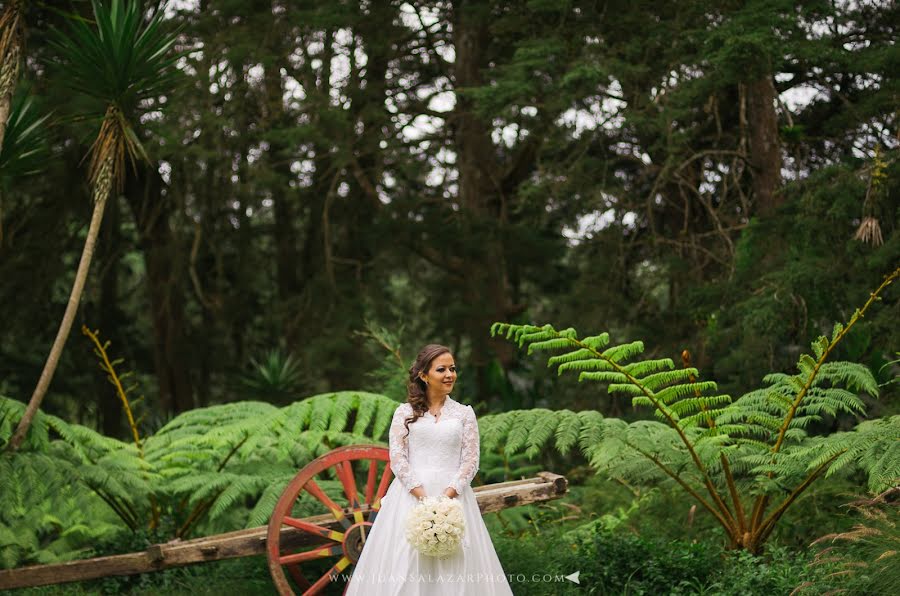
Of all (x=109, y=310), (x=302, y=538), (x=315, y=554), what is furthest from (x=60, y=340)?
(x=109, y=310)

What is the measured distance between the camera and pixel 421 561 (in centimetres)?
439

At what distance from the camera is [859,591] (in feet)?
15.4

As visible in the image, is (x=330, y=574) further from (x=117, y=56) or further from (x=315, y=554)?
(x=117, y=56)

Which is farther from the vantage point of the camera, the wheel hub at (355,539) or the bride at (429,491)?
the wheel hub at (355,539)

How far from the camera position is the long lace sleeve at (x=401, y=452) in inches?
179

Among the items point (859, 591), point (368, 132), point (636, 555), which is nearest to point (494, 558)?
point (636, 555)

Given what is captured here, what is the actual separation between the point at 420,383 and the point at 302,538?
1368 mm

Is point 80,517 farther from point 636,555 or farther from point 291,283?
point 291,283

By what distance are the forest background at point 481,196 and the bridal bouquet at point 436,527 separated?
345cm

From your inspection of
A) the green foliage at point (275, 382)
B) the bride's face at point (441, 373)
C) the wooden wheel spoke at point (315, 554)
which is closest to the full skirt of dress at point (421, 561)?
the bride's face at point (441, 373)

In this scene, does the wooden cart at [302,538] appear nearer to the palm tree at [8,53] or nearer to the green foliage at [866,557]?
the green foliage at [866,557]

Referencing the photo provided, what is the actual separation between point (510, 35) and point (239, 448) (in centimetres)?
583

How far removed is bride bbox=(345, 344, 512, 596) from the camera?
4395 millimetres

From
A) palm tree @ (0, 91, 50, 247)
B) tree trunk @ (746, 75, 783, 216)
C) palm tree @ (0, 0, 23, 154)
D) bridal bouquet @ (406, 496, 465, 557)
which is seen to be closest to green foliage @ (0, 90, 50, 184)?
palm tree @ (0, 91, 50, 247)
